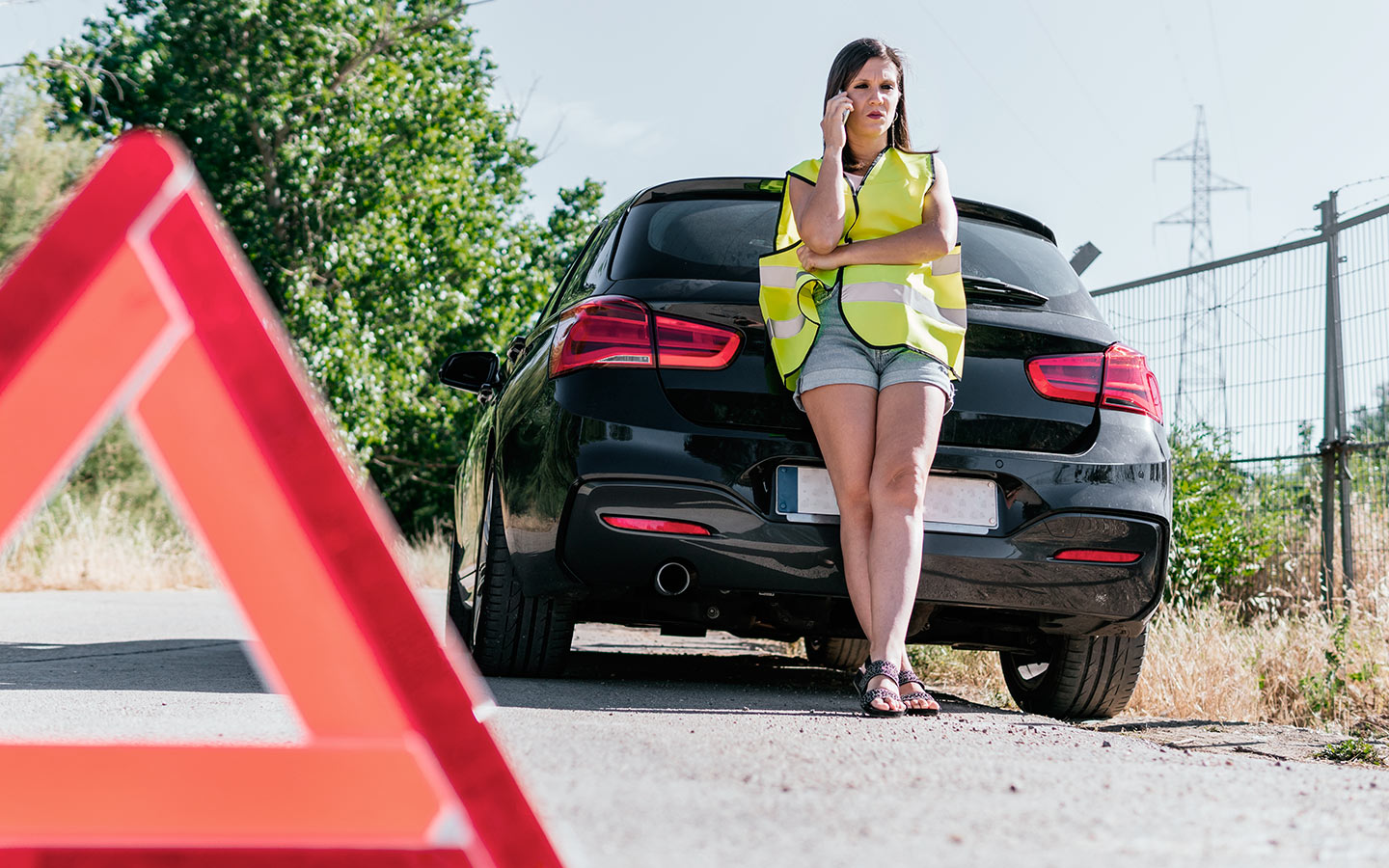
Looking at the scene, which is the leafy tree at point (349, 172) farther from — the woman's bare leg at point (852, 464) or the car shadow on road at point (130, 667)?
the woman's bare leg at point (852, 464)

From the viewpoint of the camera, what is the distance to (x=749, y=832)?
183 centimetres

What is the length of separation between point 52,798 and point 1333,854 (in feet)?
5.86

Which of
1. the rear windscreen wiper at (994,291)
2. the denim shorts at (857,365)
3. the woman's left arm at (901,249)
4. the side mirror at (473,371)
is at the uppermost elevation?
the woman's left arm at (901,249)

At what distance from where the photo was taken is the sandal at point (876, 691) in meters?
3.20

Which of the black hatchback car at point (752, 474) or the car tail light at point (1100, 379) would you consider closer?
the black hatchback car at point (752, 474)

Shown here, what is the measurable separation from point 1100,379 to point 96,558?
10800 millimetres

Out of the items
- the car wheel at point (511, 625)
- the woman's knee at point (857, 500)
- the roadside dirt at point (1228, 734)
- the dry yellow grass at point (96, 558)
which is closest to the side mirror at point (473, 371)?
the car wheel at point (511, 625)

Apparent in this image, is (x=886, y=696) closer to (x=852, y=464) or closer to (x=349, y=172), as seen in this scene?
(x=852, y=464)

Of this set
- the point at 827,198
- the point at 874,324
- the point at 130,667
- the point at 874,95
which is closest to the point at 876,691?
the point at 874,324

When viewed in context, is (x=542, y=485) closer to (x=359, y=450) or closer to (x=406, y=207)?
(x=359, y=450)

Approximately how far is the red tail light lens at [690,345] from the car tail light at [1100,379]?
94 centimetres

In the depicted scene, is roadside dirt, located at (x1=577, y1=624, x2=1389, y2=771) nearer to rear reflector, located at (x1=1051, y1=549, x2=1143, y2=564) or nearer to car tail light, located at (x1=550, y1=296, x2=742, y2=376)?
rear reflector, located at (x1=1051, y1=549, x2=1143, y2=564)

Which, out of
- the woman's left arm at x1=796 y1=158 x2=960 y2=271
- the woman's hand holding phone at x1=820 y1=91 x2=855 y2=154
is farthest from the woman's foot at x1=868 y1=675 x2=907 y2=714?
the woman's hand holding phone at x1=820 y1=91 x2=855 y2=154

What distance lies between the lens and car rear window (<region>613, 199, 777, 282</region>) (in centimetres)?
364
